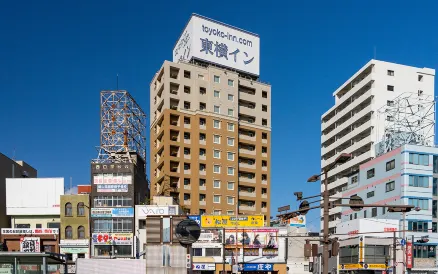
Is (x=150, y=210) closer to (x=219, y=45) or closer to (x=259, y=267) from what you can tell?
(x=259, y=267)

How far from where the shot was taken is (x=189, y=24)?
107500 millimetres

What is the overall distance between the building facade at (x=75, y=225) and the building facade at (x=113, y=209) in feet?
3.44

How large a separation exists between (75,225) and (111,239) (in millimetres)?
5089

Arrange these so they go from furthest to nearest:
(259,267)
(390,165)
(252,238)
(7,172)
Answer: (7,172) → (390,165) → (252,238) → (259,267)

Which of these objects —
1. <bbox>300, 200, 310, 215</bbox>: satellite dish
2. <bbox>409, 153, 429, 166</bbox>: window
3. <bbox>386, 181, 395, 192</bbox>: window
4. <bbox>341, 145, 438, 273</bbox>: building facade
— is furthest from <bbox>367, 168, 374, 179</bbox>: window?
<bbox>300, 200, 310, 215</bbox>: satellite dish

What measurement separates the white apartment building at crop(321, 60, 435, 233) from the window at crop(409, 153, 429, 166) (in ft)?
83.2

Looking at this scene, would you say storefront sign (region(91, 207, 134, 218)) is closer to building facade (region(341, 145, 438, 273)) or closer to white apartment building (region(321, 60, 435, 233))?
building facade (region(341, 145, 438, 273))

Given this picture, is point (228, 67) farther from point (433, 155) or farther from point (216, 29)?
point (433, 155)

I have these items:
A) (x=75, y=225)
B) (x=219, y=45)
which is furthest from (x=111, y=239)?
(x=219, y=45)

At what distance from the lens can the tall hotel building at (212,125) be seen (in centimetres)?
10106

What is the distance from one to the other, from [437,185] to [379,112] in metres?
26.2

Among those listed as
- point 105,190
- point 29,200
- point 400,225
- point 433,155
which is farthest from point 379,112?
point 29,200

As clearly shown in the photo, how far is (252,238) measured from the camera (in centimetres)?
7456

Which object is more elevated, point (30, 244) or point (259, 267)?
point (30, 244)
